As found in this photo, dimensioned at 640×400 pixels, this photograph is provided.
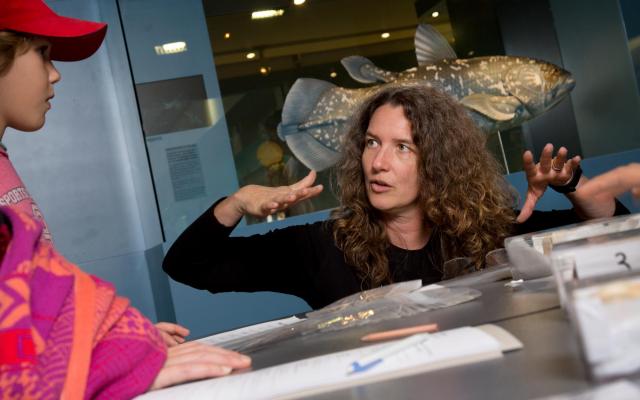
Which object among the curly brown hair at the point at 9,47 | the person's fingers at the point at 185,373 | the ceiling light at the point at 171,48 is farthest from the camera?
the ceiling light at the point at 171,48

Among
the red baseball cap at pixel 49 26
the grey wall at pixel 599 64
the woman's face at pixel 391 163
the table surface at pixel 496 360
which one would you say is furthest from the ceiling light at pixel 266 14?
the table surface at pixel 496 360

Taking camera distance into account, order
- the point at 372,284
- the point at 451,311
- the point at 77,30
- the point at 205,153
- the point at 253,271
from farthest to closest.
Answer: the point at 205,153 → the point at 253,271 → the point at 372,284 → the point at 77,30 → the point at 451,311

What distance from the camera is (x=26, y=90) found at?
4.37ft

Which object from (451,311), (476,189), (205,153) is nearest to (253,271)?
(476,189)

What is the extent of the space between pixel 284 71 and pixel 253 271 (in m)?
1.94

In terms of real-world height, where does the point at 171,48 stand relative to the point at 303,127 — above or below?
above

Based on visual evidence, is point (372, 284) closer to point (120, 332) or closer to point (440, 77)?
point (120, 332)

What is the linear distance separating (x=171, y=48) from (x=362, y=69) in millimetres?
913

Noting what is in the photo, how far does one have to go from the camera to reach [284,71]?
3.54 meters

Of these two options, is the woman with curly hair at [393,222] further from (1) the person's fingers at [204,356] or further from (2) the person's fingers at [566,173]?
(1) the person's fingers at [204,356]

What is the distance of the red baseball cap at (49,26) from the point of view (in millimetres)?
1335

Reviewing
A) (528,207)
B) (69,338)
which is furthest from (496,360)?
(528,207)

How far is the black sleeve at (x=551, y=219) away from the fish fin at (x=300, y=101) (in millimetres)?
1862

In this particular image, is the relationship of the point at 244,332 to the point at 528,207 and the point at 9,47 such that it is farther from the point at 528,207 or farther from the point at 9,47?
the point at 528,207
